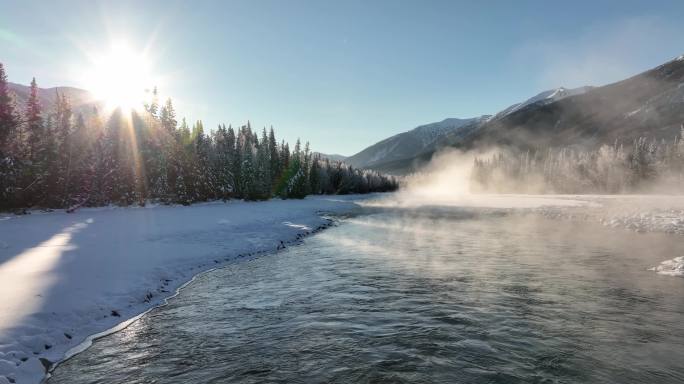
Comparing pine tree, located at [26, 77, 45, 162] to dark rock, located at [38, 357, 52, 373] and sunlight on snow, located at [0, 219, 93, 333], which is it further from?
dark rock, located at [38, 357, 52, 373]

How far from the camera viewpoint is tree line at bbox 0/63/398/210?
48.4 metres

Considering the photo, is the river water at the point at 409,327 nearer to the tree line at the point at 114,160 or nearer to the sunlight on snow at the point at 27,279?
the sunlight on snow at the point at 27,279

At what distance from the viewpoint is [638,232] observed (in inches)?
1428

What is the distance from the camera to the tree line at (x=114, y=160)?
48.4 meters

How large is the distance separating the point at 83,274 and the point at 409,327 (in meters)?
13.7

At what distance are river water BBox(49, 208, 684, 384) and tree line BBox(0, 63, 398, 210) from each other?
4457cm

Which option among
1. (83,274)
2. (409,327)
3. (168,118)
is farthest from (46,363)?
(168,118)

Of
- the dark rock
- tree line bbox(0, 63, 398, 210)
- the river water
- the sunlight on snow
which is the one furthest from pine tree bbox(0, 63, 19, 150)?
the dark rock

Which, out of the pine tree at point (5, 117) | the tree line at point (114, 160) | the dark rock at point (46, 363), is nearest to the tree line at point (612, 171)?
the tree line at point (114, 160)

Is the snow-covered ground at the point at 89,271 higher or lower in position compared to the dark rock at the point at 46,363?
higher

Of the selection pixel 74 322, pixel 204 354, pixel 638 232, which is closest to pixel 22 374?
pixel 74 322

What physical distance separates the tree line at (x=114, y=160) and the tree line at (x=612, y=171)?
9101 cm

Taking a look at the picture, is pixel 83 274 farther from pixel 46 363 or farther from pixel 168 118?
pixel 168 118

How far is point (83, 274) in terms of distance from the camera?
15.6m
